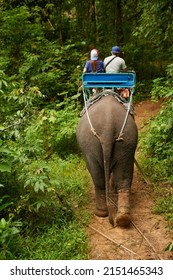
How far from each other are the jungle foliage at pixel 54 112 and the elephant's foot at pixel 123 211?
0.47 meters

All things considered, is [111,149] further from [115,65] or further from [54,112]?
[54,112]

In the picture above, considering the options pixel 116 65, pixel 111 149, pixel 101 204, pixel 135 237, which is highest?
pixel 116 65

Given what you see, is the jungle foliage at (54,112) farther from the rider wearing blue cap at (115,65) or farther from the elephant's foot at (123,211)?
the rider wearing blue cap at (115,65)

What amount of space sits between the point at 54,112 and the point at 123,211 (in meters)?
2.55

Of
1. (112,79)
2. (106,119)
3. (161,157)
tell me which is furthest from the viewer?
(161,157)

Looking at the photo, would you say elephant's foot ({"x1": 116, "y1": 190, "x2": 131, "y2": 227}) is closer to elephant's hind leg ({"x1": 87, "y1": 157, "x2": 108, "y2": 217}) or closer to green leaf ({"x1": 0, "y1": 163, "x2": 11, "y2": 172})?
elephant's hind leg ({"x1": 87, "y1": 157, "x2": 108, "y2": 217})

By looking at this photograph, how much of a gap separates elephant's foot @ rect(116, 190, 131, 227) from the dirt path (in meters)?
0.09

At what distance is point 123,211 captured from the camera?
474 cm

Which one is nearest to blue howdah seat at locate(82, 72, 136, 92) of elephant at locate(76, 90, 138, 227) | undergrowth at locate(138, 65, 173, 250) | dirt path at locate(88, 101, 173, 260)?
elephant at locate(76, 90, 138, 227)

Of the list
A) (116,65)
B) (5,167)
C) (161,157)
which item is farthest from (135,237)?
(116,65)

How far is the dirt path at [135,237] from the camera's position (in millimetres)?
4262

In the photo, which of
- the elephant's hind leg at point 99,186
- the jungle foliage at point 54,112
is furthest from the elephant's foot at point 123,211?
the jungle foliage at point 54,112

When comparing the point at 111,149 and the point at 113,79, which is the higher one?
the point at 113,79
